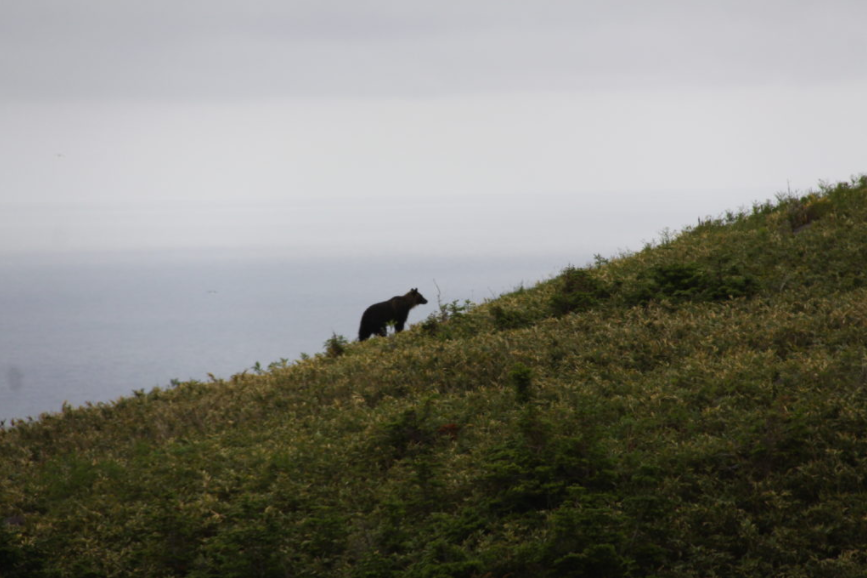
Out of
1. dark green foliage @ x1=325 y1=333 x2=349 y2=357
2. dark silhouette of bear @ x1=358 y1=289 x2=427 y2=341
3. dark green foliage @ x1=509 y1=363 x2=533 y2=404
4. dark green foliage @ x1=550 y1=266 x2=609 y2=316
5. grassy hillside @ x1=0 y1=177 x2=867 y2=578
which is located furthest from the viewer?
dark silhouette of bear @ x1=358 y1=289 x2=427 y2=341

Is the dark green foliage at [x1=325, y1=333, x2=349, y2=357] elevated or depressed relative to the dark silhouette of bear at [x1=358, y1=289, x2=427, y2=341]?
depressed

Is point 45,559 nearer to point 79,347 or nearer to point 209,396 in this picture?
point 209,396

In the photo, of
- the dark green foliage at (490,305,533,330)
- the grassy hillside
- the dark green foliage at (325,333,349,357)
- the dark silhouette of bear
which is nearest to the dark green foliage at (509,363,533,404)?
the grassy hillside

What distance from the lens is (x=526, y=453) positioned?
978 cm

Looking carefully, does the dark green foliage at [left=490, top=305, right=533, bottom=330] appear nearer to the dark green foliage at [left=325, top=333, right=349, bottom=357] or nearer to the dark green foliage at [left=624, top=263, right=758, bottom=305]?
the dark green foliage at [left=624, top=263, right=758, bottom=305]

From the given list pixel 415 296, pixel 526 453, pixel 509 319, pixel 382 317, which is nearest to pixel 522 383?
pixel 526 453

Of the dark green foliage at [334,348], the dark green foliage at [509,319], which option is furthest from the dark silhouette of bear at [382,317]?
the dark green foliage at [509,319]

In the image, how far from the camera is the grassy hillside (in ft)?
28.2

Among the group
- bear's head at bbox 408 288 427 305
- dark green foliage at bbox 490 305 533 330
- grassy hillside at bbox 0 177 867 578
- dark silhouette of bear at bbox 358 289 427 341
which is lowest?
grassy hillside at bbox 0 177 867 578

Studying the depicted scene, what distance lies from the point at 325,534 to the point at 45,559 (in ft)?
10.9

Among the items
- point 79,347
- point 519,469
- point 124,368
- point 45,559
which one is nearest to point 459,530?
point 519,469

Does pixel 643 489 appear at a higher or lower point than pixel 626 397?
lower

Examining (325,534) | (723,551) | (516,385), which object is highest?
(516,385)

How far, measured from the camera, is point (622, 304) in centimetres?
1622
